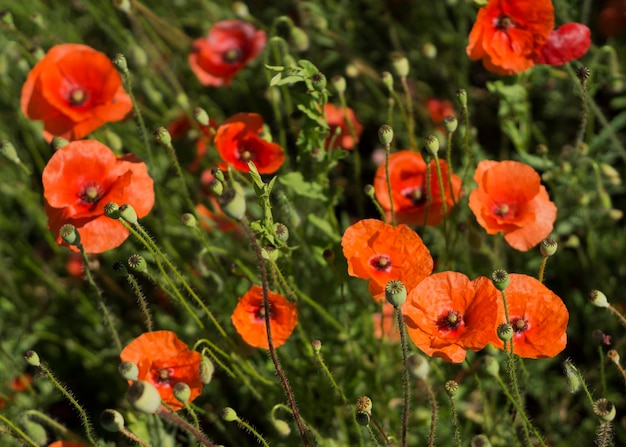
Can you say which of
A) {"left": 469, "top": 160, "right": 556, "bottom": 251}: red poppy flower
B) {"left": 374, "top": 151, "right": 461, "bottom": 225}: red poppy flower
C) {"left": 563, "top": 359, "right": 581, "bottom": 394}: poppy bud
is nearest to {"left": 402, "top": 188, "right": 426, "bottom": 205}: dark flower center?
{"left": 374, "top": 151, "right": 461, "bottom": 225}: red poppy flower

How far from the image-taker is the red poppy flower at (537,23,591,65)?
240 cm

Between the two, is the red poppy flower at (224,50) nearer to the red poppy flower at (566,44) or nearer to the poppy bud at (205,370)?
the red poppy flower at (566,44)

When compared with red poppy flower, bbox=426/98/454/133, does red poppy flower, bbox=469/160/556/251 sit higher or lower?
higher

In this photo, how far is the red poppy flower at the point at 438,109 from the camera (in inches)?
139

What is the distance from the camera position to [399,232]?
7.11 feet

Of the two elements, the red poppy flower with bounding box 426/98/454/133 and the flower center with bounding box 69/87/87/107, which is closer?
the flower center with bounding box 69/87/87/107

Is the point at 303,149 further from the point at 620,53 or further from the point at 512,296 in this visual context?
the point at 620,53

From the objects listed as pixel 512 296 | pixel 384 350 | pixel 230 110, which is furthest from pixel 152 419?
pixel 230 110

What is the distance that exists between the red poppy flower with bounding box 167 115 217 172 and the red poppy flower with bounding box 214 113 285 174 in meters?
0.36

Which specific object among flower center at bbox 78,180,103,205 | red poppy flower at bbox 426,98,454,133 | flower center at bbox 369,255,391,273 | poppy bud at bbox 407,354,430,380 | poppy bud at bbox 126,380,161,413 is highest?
poppy bud at bbox 126,380,161,413

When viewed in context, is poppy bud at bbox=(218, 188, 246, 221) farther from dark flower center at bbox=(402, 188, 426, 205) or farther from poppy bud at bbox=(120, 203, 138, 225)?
dark flower center at bbox=(402, 188, 426, 205)

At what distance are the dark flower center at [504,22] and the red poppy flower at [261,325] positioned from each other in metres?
1.21

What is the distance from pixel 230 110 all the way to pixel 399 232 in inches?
72.7

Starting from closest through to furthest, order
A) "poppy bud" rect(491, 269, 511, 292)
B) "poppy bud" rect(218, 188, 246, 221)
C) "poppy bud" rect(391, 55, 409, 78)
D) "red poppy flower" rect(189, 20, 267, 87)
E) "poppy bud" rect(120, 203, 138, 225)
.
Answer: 1. "poppy bud" rect(218, 188, 246, 221)
2. "poppy bud" rect(491, 269, 511, 292)
3. "poppy bud" rect(120, 203, 138, 225)
4. "poppy bud" rect(391, 55, 409, 78)
5. "red poppy flower" rect(189, 20, 267, 87)
